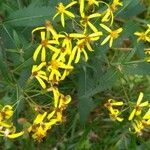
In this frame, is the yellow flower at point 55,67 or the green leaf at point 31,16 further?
the green leaf at point 31,16

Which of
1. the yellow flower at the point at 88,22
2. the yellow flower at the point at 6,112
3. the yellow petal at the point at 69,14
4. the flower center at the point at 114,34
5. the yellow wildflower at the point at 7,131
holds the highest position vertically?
the yellow petal at the point at 69,14

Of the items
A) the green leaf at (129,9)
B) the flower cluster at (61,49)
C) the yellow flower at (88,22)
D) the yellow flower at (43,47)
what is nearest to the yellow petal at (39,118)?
the flower cluster at (61,49)

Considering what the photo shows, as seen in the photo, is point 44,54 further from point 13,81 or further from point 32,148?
point 32,148

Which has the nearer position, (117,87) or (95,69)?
(95,69)

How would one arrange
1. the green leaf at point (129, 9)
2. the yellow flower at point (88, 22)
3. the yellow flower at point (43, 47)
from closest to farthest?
1. the yellow flower at point (43, 47)
2. the yellow flower at point (88, 22)
3. the green leaf at point (129, 9)

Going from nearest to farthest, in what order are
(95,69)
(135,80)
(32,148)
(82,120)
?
(95,69)
(82,120)
(32,148)
(135,80)

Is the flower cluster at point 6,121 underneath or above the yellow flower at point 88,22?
underneath

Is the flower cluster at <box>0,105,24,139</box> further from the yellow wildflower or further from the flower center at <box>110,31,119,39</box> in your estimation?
the flower center at <box>110,31,119,39</box>

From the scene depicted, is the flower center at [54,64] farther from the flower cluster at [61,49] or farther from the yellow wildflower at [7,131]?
the yellow wildflower at [7,131]

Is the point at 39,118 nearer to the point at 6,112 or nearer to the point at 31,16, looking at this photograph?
the point at 6,112

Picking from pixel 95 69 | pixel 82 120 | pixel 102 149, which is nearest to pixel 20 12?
pixel 95 69

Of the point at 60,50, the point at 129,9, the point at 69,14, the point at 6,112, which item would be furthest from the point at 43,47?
the point at 129,9
